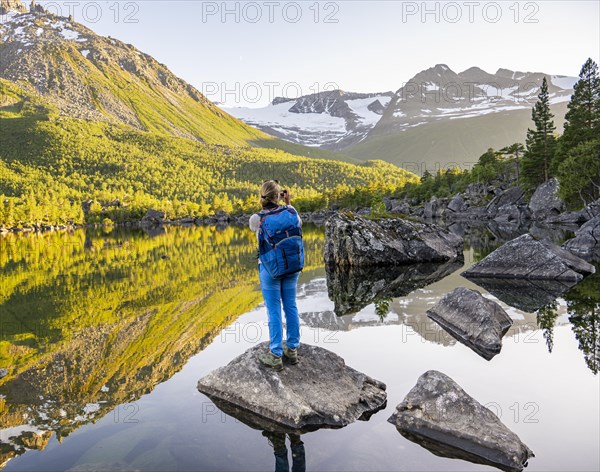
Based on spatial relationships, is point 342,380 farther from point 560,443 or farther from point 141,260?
point 141,260

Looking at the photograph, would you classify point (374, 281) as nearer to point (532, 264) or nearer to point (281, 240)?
point (532, 264)

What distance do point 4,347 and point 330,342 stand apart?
839 cm

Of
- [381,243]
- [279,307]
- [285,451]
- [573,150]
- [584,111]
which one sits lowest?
[381,243]

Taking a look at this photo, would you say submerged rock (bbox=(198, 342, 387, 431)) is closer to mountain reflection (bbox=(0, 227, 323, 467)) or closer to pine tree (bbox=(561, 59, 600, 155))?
mountain reflection (bbox=(0, 227, 323, 467))

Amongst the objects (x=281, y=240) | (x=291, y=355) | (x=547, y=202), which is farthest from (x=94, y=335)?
(x=547, y=202)

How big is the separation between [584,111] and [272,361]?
242 feet

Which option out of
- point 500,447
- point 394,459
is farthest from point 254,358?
point 500,447

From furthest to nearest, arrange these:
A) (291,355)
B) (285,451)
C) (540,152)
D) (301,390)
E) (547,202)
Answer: (540,152) < (547,202) < (291,355) < (301,390) < (285,451)

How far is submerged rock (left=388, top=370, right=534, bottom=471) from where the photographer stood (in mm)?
6133

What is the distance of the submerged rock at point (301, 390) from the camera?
731 centimetres

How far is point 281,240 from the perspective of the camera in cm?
834

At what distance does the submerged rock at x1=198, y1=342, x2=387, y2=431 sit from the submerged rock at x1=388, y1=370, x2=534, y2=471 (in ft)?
2.60

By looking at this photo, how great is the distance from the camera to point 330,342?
11461 millimetres

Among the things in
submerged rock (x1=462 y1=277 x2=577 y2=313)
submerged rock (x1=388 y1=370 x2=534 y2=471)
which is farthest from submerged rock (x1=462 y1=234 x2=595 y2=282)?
submerged rock (x1=388 y1=370 x2=534 y2=471)
